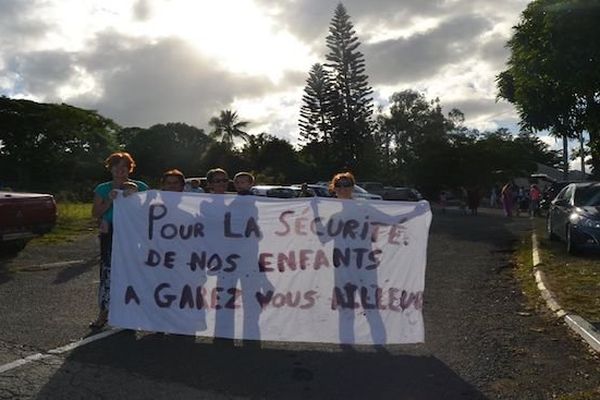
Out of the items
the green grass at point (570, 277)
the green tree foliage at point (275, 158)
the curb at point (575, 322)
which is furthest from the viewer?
the green tree foliage at point (275, 158)

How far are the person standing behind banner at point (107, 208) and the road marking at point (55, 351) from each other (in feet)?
0.90

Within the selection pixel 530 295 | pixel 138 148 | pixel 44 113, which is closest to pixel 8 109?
pixel 44 113

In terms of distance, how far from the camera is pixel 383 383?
5.23 metres

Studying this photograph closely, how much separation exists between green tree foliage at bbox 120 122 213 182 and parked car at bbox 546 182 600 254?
6876cm

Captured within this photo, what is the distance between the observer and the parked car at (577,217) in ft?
40.7

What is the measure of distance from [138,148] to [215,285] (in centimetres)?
8586

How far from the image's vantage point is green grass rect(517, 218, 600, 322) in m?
7.82

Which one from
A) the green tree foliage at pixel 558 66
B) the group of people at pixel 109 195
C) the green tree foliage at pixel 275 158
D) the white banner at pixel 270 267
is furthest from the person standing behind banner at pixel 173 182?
the green tree foliage at pixel 275 158

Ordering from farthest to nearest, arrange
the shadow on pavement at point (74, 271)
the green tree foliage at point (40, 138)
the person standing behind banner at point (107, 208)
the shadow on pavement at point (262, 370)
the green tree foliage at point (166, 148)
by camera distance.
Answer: the green tree foliage at point (166, 148) → the green tree foliage at point (40, 138) → the shadow on pavement at point (74, 271) → the person standing behind banner at point (107, 208) → the shadow on pavement at point (262, 370)

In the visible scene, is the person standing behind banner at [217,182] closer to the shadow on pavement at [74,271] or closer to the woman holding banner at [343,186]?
the woman holding banner at [343,186]

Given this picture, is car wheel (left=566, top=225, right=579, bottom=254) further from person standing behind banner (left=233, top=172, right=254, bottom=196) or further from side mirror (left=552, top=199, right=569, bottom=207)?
person standing behind banner (left=233, top=172, right=254, bottom=196)

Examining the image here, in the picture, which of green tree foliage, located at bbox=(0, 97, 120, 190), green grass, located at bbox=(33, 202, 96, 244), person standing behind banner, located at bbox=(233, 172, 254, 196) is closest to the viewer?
person standing behind banner, located at bbox=(233, 172, 254, 196)

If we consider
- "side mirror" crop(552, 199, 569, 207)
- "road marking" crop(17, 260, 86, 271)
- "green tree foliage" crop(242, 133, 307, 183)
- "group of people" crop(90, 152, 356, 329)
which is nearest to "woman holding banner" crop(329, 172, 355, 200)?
"group of people" crop(90, 152, 356, 329)

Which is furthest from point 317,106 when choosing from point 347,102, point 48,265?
point 48,265
